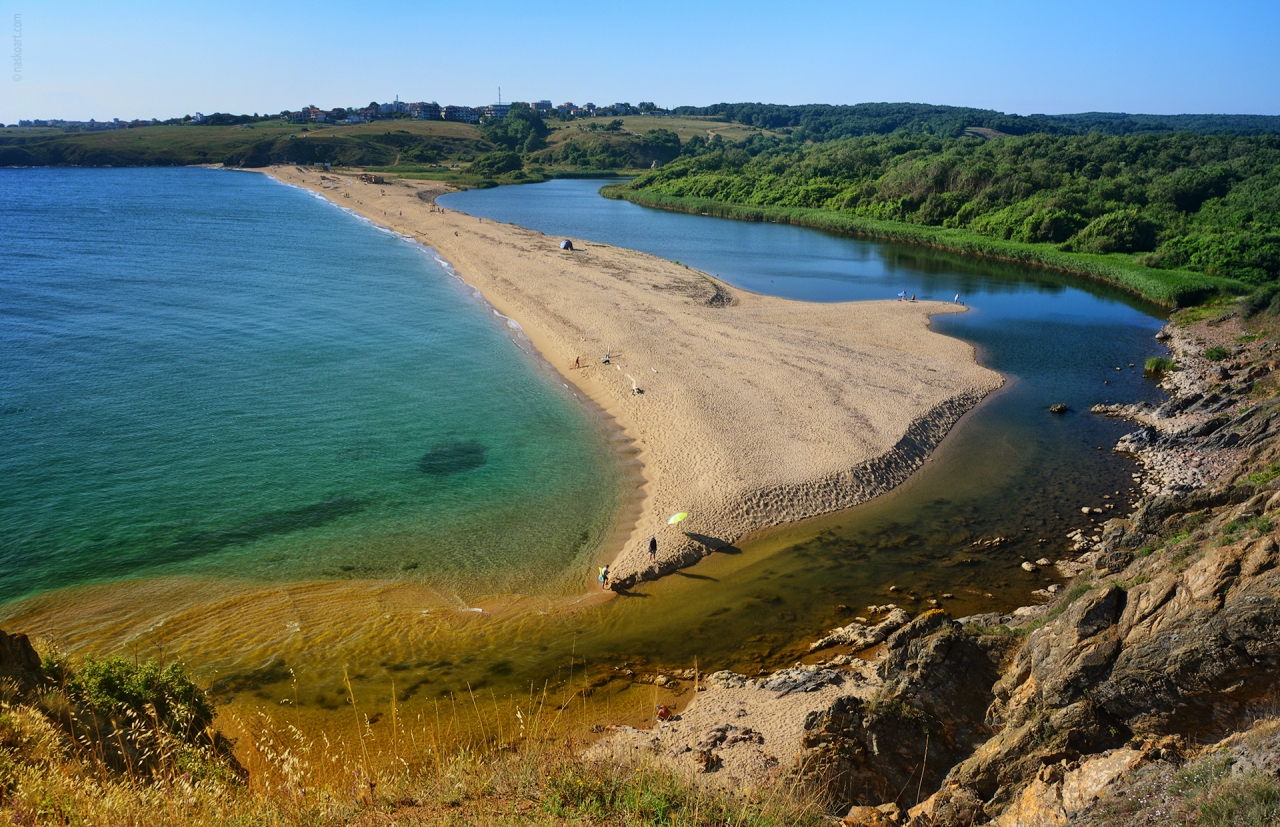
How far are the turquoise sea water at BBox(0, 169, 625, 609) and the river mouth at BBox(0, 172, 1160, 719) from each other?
40.2 inches

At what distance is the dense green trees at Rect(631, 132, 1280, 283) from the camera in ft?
220

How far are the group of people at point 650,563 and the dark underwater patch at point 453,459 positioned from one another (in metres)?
9.16

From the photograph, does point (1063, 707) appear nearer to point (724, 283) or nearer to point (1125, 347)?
point (1125, 347)

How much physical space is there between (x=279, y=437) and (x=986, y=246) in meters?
77.4

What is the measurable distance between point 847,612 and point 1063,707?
9335mm

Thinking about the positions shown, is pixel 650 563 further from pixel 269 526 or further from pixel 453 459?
pixel 269 526

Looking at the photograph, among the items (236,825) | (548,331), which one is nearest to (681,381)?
(548,331)

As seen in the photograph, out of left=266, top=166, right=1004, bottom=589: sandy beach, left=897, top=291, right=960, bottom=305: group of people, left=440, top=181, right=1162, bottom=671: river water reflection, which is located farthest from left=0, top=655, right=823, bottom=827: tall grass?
left=897, top=291, right=960, bottom=305: group of people

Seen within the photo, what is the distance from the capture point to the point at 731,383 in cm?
3653

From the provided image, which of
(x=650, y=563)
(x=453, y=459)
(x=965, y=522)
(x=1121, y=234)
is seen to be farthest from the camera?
(x=1121, y=234)

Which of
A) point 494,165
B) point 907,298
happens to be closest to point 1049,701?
point 907,298

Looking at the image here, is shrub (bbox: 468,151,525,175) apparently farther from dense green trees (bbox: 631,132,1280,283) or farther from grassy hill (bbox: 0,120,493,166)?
dense green trees (bbox: 631,132,1280,283)

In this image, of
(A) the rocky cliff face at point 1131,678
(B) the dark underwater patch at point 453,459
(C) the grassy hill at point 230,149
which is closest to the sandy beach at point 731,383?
(B) the dark underwater patch at point 453,459

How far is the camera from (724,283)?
63.6 meters
